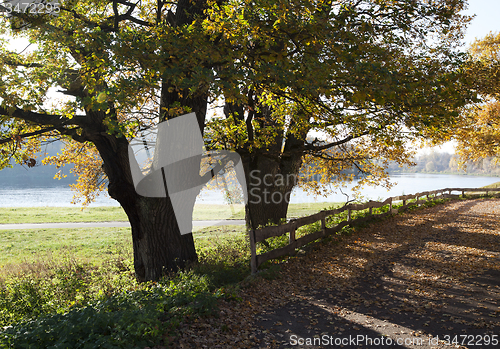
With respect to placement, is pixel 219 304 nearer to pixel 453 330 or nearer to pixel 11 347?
pixel 11 347

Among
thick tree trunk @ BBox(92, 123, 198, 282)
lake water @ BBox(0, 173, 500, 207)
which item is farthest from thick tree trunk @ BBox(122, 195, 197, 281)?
lake water @ BBox(0, 173, 500, 207)

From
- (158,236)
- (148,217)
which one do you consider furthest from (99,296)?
(148,217)

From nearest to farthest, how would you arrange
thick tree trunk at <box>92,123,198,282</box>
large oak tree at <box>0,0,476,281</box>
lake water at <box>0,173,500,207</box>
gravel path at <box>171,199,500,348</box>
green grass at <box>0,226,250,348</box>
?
green grass at <box>0,226,250,348</box> < gravel path at <box>171,199,500,348</box> < large oak tree at <box>0,0,476,281</box> < thick tree trunk at <box>92,123,198,282</box> < lake water at <box>0,173,500,207</box>

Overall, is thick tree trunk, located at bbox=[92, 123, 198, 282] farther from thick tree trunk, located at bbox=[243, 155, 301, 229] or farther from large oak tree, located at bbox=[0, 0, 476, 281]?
thick tree trunk, located at bbox=[243, 155, 301, 229]

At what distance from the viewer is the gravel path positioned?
15.1 feet

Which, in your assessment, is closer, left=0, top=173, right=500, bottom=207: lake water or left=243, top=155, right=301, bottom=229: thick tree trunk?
left=243, top=155, right=301, bottom=229: thick tree trunk

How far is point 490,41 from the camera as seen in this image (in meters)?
22.8

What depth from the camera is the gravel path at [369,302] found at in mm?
4602

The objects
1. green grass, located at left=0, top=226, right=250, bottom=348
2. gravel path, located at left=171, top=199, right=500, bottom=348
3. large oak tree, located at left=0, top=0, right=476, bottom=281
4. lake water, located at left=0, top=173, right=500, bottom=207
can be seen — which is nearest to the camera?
green grass, located at left=0, top=226, right=250, bottom=348

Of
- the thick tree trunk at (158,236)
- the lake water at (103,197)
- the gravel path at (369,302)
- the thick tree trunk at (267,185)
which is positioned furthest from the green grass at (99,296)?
the lake water at (103,197)

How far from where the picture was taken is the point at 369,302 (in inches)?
234

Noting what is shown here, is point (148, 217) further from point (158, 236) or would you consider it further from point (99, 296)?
point (99, 296)

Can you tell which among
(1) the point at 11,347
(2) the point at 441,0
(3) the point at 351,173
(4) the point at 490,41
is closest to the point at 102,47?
(1) the point at 11,347

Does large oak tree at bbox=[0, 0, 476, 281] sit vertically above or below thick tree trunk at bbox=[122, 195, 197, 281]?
above
